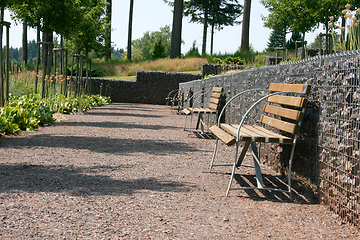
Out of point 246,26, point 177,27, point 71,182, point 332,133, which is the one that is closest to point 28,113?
point 71,182

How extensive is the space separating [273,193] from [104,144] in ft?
10.2

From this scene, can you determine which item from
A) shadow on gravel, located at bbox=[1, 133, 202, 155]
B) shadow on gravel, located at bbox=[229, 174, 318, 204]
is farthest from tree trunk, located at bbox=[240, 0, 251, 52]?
shadow on gravel, located at bbox=[229, 174, 318, 204]

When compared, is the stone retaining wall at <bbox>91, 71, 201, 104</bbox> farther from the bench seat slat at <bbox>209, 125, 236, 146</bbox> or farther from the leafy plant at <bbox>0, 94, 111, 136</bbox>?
the bench seat slat at <bbox>209, 125, 236, 146</bbox>

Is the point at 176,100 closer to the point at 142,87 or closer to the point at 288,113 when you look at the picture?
the point at 142,87

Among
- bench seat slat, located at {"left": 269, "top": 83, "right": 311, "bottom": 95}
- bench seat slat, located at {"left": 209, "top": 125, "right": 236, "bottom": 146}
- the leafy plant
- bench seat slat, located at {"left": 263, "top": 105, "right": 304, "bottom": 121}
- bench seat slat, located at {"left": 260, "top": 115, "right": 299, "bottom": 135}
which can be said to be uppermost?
bench seat slat, located at {"left": 269, "top": 83, "right": 311, "bottom": 95}

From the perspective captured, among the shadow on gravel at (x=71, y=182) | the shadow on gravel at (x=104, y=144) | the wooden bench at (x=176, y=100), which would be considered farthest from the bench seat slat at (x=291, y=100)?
the wooden bench at (x=176, y=100)

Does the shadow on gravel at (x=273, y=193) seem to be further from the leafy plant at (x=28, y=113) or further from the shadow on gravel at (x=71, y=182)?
the leafy plant at (x=28, y=113)

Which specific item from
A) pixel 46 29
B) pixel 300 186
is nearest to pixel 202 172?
pixel 300 186

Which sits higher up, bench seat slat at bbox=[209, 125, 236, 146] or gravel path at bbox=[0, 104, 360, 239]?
bench seat slat at bbox=[209, 125, 236, 146]

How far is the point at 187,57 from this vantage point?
2553cm

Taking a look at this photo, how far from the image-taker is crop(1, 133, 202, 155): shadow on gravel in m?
5.14

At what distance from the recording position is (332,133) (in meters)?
2.71

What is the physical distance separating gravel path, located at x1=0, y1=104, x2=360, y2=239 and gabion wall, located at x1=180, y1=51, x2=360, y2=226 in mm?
186

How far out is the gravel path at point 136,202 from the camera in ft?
7.42
